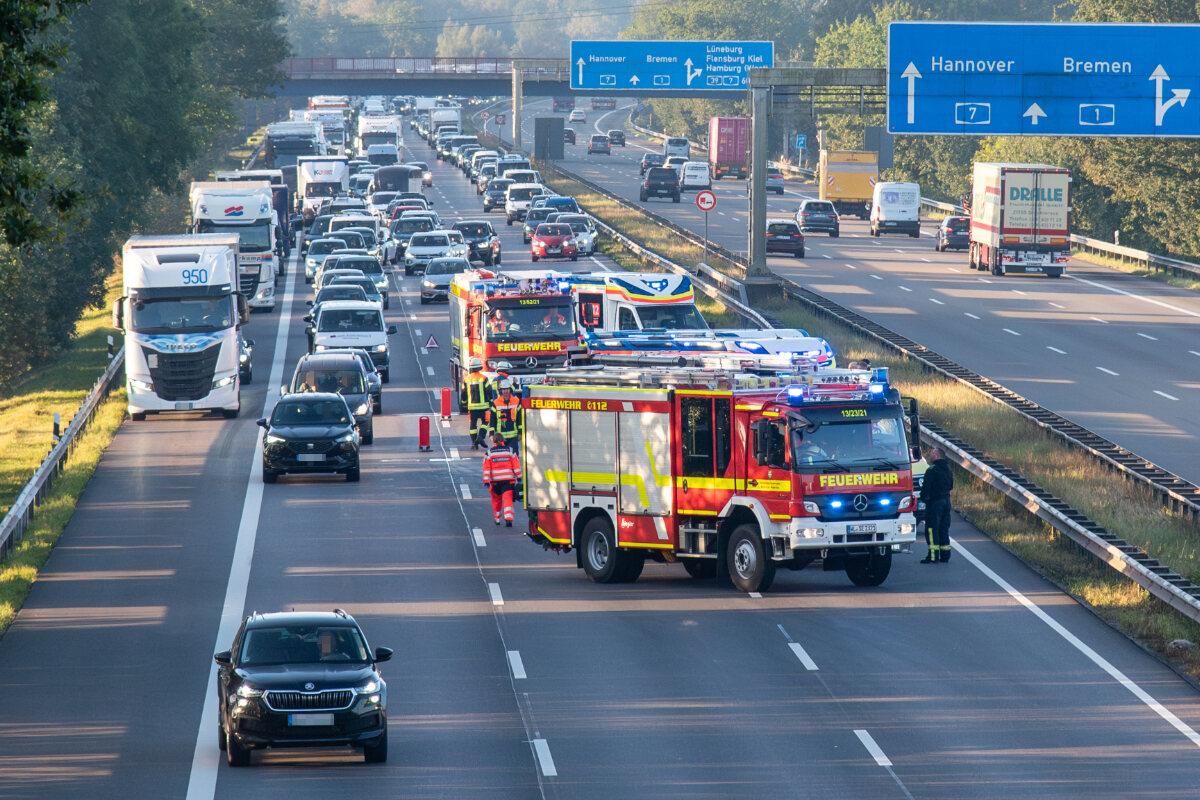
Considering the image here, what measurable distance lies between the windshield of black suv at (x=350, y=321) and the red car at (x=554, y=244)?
25939mm

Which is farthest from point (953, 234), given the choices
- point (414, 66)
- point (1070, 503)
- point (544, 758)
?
point (414, 66)

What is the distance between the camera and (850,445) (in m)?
23.9

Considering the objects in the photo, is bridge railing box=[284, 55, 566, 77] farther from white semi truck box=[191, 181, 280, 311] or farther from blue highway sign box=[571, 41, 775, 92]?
white semi truck box=[191, 181, 280, 311]

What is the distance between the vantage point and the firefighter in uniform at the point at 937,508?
26.6 m

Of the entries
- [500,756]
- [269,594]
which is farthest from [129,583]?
[500,756]

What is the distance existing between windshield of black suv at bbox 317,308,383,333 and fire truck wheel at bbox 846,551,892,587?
2199cm

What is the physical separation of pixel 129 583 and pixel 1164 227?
65194 mm

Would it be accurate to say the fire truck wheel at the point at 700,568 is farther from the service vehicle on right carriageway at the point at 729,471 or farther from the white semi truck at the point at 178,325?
the white semi truck at the point at 178,325

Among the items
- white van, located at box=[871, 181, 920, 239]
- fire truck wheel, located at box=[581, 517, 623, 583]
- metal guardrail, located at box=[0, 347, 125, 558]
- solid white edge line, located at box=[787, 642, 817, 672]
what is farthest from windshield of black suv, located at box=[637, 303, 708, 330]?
white van, located at box=[871, 181, 920, 239]

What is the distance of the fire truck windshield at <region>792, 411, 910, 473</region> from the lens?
Answer: 77.3 ft

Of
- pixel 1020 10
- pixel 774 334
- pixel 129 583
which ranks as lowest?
pixel 129 583

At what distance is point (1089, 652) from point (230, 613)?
34.9 feet

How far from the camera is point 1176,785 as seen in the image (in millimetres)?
16141

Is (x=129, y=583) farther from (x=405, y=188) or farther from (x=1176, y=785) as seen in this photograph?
(x=405, y=188)
